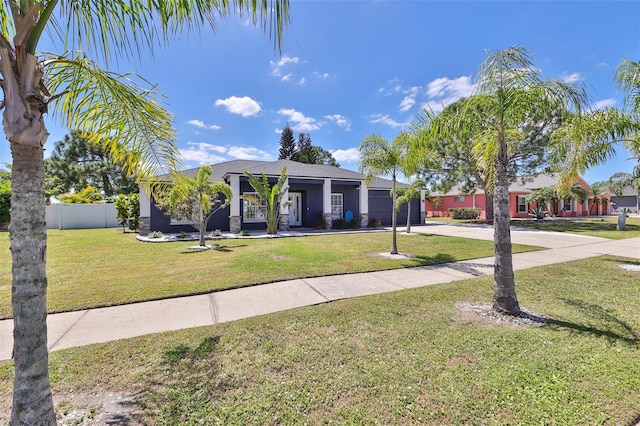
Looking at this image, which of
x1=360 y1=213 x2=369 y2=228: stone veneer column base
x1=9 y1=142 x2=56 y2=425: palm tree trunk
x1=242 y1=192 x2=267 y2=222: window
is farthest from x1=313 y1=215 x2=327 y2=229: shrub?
x1=9 y1=142 x2=56 y2=425: palm tree trunk

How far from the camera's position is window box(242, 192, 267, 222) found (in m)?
18.1

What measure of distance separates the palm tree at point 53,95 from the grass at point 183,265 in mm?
3325

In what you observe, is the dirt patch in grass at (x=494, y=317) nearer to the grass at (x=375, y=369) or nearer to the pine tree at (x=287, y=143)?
the grass at (x=375, y=369)

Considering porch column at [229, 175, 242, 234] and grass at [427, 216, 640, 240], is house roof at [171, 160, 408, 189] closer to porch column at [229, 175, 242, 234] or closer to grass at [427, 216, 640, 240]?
porch column at [229, 175, 242, 234]

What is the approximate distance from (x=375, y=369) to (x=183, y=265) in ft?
22.3

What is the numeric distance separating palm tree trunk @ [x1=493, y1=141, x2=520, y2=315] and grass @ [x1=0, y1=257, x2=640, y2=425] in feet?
1.82

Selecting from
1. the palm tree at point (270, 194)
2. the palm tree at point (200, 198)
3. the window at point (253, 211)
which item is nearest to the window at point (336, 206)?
→ the window at point (253, 211)

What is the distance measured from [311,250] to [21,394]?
883cm

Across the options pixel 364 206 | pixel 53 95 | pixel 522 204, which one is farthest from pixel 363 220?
pixel 522 204

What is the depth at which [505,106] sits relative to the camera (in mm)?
4707

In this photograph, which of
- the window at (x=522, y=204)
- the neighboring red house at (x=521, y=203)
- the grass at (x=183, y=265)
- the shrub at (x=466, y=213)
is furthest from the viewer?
the shrub at (x=466, y=213)

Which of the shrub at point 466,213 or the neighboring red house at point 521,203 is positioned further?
the shrub at point 466,213

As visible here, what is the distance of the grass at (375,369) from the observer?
2.40 m

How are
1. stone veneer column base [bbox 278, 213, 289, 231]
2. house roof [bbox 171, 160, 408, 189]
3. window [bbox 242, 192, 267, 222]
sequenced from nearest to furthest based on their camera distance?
stone veneer column base [bbox 278, 213, 289, 231] < window [bbox 242, 192, 267, 222] < house roof [bbox 171, 160, 408, 189]
